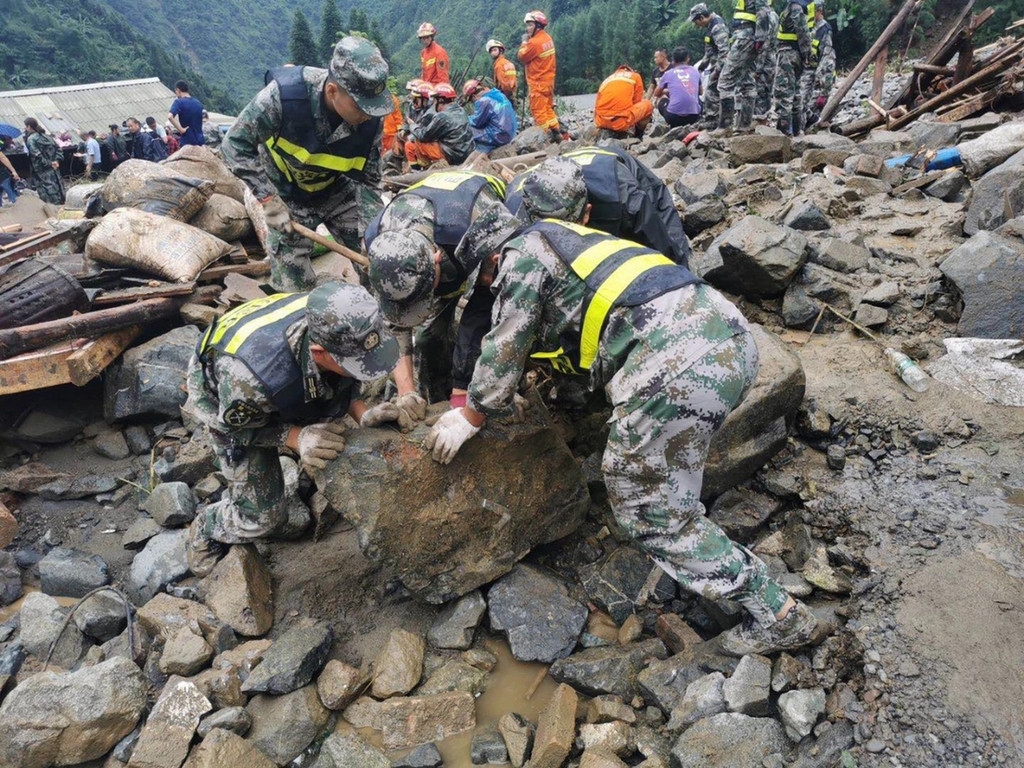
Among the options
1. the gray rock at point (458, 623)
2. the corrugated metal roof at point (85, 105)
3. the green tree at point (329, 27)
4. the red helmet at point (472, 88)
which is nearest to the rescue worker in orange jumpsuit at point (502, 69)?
the red helmet at point (472, 88)

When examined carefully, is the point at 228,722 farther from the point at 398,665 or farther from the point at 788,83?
the point at 788,83

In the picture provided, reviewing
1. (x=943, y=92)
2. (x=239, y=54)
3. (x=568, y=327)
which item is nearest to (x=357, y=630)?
(x=568, y=327)

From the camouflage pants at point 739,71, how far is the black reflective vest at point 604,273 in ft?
23.5

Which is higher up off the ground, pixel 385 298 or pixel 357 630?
pixel 385 298

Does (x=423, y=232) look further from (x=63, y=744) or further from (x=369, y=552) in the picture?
(x=63, y=744)

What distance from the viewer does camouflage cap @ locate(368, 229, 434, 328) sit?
2.79 m

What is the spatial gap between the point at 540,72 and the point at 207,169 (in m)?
6.06

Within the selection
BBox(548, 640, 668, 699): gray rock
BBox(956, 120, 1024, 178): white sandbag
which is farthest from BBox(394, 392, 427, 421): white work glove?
BBox(956, 120, 1024, 178): white sandbag

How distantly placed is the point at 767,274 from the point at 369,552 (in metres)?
2.99

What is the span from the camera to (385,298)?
2.93 metres

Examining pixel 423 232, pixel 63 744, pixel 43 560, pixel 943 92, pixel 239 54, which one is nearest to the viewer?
pixel 63 744

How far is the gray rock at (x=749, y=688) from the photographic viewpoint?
2.37m

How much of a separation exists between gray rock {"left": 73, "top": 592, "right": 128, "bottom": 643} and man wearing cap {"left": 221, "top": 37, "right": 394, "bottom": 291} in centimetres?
226

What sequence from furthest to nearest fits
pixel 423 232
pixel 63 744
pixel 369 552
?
pixel 423 232 → pixel 369 552 → pixel 63 744
